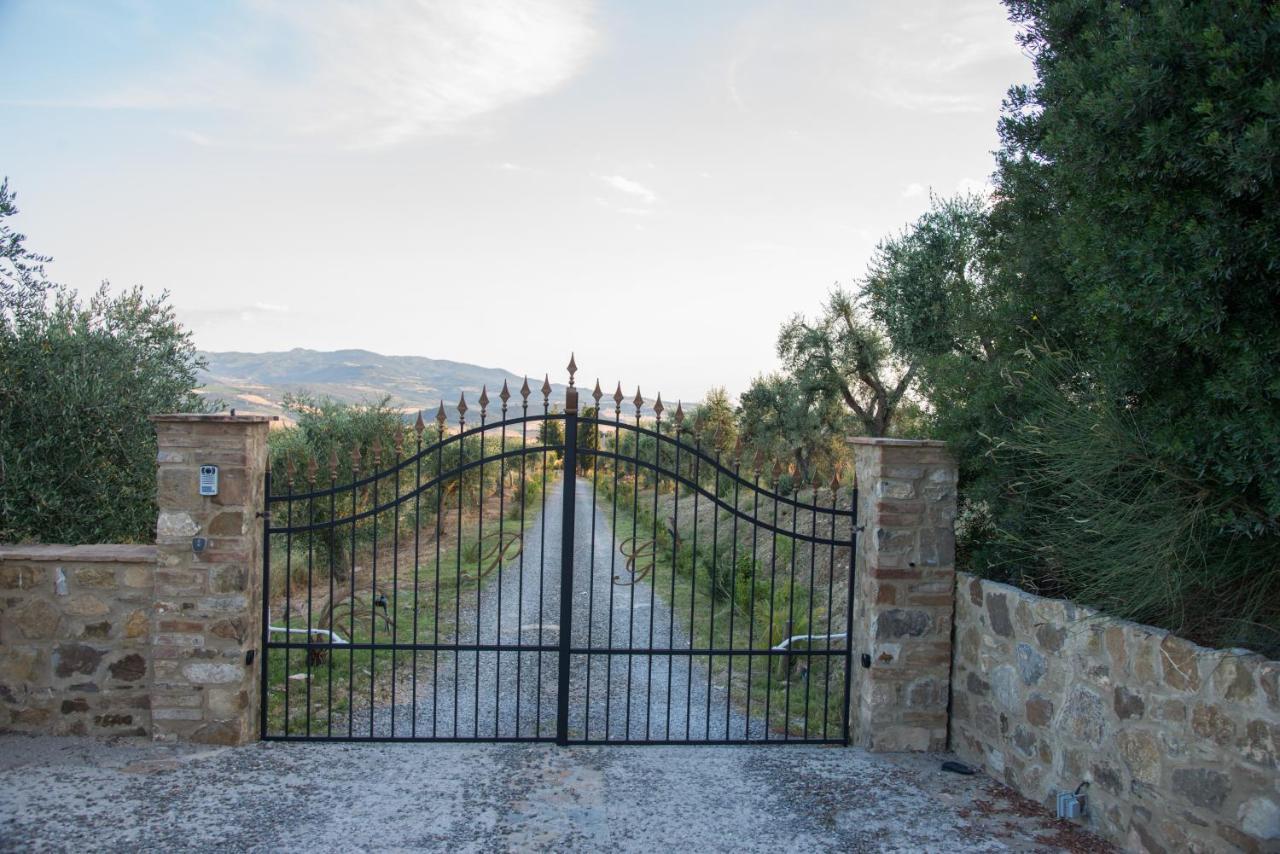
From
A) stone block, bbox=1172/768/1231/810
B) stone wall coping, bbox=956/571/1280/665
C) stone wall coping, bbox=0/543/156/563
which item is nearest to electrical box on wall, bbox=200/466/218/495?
stone wall coping, bbox=0/543/156/563

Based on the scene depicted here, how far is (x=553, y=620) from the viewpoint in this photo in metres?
10.1

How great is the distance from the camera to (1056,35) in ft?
16.4

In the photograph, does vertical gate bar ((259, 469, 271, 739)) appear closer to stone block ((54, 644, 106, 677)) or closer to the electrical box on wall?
the electrical box on wall

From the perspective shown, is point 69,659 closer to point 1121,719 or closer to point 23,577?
point 23,577

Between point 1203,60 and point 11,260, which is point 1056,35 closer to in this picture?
point 1203,60

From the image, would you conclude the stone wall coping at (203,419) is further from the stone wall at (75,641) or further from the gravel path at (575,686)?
the gravel path at (575,686)

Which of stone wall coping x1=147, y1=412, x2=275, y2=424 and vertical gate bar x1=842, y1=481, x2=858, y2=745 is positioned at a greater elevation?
stone wall coping x1=147, y1=412, x2=275, y2=424

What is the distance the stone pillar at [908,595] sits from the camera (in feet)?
18.2

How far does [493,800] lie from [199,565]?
89.7 inches

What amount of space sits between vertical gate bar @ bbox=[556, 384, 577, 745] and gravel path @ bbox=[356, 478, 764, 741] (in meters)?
0.15

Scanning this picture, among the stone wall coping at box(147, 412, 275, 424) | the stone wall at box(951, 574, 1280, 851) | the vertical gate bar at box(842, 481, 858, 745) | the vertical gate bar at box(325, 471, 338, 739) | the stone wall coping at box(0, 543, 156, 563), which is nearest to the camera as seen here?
the stone wall at box(951, 574, 1280, 851)

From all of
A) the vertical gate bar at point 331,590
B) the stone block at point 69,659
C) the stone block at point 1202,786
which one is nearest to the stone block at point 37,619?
the stone block at point 69,659

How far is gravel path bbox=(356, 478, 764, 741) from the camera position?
5.81 meters

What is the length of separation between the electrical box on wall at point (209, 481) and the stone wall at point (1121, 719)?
15.4ft
